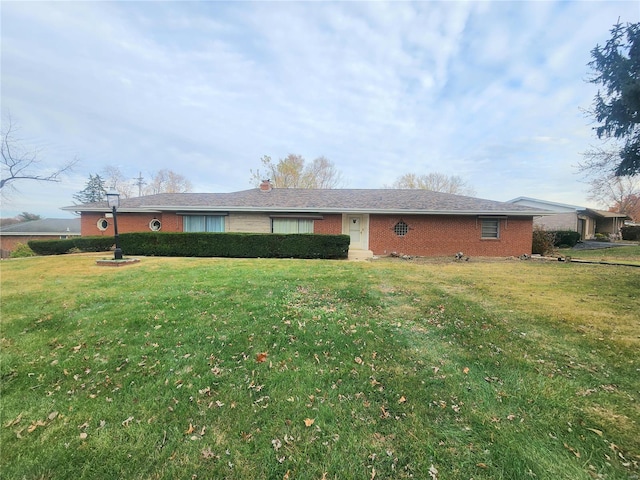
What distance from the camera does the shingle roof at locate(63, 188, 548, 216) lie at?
13.9 m

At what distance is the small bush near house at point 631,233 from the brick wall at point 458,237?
21.6 meters

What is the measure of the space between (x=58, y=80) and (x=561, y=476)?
17314mm

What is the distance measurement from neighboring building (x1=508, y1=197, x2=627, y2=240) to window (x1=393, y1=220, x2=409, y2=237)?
13.4 m

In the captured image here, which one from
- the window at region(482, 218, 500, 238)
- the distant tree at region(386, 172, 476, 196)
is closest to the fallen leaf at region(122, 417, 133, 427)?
the window at region(482, 218, 500, 238)

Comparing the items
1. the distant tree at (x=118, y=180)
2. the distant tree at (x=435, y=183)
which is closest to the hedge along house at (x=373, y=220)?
the distant tree at (x=435, y=183)

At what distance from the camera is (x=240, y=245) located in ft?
39.7

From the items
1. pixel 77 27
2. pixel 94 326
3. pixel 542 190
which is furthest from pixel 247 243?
pixel 542 190

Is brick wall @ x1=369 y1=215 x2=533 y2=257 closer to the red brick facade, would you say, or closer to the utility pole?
the red brick facade

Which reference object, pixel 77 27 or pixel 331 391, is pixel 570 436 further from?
pixel 77 27

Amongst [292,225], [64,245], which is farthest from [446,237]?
[64,245]

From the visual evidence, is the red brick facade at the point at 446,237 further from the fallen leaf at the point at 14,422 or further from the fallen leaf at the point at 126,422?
the fallen leaf at the point at 14,422

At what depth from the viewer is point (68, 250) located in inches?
538

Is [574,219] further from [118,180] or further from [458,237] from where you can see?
[118,180]

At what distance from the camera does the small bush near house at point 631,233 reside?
25.4 m
